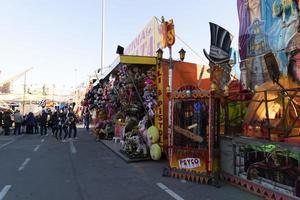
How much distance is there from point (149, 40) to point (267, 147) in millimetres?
10350

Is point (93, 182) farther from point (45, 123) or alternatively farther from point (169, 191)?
point (45, 123)

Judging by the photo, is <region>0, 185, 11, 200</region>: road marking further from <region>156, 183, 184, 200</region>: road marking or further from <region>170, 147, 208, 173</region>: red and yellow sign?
<region>170, 147, 208, 173</region>: red and yellow sign

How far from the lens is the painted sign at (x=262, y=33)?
12.4 metres

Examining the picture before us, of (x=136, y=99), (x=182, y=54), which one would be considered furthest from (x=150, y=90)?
(x=136, y=99)

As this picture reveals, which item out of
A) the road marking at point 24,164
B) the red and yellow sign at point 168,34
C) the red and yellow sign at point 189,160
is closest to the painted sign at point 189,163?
the red and yellow sign at point 189,160

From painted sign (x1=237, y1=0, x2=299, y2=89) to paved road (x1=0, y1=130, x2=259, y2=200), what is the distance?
4.45 m

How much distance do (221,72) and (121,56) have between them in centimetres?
442

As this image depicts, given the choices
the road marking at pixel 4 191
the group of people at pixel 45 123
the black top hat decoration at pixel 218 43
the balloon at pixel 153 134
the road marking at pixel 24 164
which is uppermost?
the black top hat decoration at pixel 218 43

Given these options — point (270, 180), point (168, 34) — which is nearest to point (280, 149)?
point (270, 180)

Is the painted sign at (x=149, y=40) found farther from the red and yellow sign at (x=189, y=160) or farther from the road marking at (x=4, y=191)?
the road marking at (x=4, y=191)

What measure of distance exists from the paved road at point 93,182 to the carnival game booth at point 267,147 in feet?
1.54

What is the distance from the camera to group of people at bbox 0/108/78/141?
84.8ft

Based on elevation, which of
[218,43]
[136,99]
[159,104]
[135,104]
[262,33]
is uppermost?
[262,33]

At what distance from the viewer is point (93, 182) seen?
403 inches
